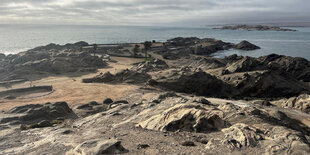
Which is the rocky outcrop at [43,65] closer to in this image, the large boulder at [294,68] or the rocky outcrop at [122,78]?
the rocky outcrop at [122,78]

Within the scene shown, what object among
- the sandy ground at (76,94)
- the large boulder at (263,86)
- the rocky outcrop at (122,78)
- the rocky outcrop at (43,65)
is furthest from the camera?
the rocky outcrop at (43,65)

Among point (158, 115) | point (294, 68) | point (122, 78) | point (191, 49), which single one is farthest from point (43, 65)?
point (191, 49)

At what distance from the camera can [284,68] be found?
212 feet

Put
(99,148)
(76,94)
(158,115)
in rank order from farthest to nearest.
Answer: (76,94) < (158,115) < (99,148)

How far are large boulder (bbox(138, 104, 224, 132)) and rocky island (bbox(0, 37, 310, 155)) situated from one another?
0.08 meters

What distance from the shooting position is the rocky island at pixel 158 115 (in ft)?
54.0

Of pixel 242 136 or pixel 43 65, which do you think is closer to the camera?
pixel 242 136

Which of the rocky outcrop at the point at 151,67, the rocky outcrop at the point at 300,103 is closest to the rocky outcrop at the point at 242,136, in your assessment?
the rocky outcrop at the point at 300,103

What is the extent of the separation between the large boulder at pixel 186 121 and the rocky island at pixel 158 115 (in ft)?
0.26

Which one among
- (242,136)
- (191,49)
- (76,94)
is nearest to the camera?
(242,136)

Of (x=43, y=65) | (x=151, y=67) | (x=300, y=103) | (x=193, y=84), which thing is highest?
(x=43, y=65)

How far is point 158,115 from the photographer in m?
22.3

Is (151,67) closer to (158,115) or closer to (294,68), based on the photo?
(294,68)

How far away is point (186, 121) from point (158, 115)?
3286 millimetres
